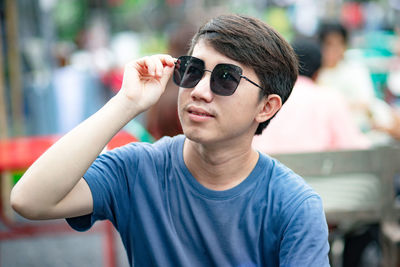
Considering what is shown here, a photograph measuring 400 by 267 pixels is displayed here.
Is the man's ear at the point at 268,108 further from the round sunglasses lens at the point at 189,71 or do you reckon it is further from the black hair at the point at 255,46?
the round sunglasses lens at the point at 189,71

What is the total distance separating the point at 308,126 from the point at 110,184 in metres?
2.06

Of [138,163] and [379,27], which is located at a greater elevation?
[138,163]

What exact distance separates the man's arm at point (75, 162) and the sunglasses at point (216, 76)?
0.32 feet

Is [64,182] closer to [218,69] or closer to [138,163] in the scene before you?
[138,163]

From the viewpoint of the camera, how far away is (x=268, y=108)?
189 cm

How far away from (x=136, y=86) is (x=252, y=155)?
0.48 metres

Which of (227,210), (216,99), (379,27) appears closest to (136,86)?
(216,99)

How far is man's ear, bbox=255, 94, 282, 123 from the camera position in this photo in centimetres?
187

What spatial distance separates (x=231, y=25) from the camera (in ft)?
5.76

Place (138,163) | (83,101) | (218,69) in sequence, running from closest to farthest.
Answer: (218,69)
(138,163)
(83,101)

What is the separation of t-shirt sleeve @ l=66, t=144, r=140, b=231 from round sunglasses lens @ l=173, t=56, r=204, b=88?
0.98ft

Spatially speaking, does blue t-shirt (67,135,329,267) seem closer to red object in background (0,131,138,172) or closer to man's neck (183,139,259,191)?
man's neck (183,139,259,191)

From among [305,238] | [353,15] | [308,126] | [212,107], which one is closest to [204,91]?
[212,107]

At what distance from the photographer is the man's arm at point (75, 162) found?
158 centimetres
